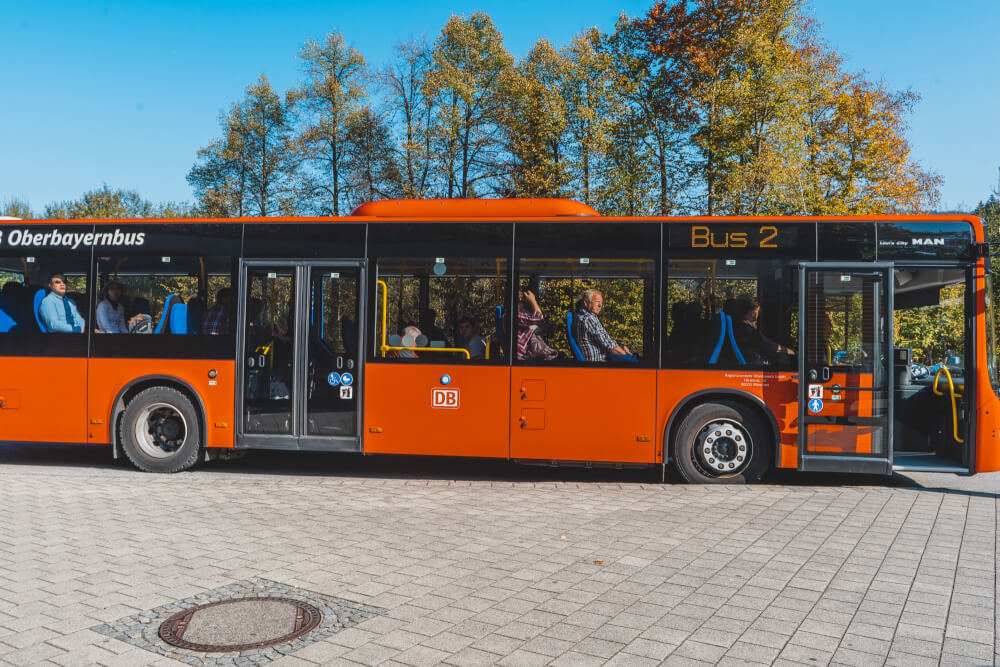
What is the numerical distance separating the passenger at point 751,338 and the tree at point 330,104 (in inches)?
1014

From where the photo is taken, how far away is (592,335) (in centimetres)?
933

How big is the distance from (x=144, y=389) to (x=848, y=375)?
8636 mm

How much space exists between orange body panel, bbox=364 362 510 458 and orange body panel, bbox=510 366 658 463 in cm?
23

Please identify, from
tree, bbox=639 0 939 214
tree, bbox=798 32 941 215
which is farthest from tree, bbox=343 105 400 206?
tree, bbox=798 32 941 215

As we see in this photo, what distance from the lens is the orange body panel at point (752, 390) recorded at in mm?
8953

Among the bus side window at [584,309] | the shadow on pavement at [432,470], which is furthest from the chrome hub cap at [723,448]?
the bus side window at [584,309]

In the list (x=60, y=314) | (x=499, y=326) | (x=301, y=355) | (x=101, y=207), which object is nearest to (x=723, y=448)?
(x=499, y=326)

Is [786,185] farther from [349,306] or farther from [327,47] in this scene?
[327,47]

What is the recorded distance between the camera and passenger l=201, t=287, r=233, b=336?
32.8 feet

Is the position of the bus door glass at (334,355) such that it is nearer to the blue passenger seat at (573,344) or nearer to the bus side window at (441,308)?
the bus side window at (441,308)

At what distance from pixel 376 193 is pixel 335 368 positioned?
23.6 metres

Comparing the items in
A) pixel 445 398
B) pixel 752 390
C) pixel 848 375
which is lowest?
pixel 445 398

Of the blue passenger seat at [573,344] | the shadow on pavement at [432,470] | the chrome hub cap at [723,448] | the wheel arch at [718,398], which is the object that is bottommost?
the shadow on pavement at [432,470]

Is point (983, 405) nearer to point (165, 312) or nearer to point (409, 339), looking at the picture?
point (409, 339)
